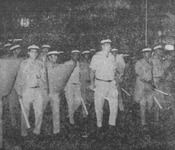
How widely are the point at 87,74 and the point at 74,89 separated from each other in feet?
1.22

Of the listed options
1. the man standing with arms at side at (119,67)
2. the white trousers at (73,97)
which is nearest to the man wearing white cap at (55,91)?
the white trousers at (73,97)

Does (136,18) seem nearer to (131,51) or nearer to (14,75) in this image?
(131,51)

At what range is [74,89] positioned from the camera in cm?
653

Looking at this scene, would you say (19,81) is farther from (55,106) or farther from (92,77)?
(92,77)

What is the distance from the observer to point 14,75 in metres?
6.12

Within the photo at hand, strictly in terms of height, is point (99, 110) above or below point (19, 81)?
below

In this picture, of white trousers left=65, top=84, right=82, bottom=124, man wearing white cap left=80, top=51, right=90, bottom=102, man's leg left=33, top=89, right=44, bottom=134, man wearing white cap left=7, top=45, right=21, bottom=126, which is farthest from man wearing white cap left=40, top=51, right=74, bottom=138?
man wearing white cap left=7, top=45, right=21, bottom=126

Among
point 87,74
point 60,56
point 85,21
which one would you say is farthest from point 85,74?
point 85,21

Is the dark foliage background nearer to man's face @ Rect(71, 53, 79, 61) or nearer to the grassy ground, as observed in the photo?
man's face @ Rect(71, 53, 79, 61)

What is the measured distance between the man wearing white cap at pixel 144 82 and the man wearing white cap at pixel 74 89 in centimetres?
108

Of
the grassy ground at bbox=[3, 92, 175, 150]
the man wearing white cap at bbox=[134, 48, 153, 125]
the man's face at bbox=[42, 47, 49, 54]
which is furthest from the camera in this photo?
the man wearing white cap at bbox=[134, 48, 153, 125]

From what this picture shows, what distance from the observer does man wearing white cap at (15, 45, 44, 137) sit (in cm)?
612

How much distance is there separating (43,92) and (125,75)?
5.15 feet

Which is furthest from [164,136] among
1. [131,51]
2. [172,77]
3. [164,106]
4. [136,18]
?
[136,18]
